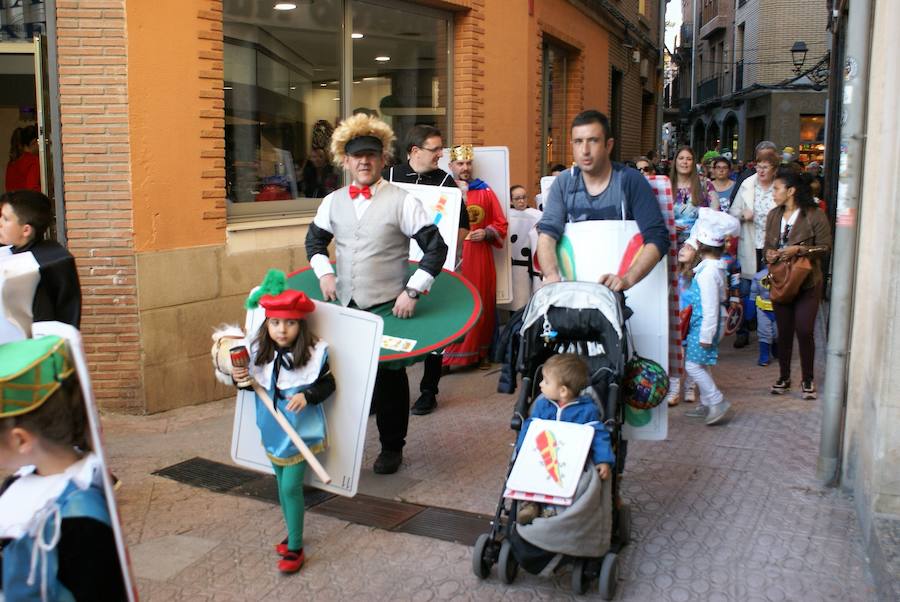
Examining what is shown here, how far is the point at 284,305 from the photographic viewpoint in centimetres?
407

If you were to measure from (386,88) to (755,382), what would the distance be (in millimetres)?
4988

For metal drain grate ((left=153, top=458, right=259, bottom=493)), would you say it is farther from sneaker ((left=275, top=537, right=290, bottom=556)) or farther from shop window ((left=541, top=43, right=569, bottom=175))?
shop window ((left=541, top=43, right=569, bottom=175))

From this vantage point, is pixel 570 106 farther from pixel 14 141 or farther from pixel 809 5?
pixel 809 5

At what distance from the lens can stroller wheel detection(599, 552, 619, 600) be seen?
12.4 ft

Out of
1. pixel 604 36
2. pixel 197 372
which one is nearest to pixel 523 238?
pixel 197 372

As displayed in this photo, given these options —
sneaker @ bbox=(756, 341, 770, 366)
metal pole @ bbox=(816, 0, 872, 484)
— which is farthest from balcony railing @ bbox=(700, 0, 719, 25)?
metal pole @ bbox=(816, 0, 872, 484)

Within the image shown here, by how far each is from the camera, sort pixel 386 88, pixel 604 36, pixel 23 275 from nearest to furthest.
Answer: pixel 23 275, pixel 386 88, pixel 604 36

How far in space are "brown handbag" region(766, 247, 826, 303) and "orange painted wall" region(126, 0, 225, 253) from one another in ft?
14.5

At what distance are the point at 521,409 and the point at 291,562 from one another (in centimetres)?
123

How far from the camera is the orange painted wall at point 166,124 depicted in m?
6.57

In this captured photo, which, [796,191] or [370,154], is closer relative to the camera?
[370,154]

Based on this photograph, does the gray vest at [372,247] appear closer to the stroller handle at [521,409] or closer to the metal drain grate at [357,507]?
the metal drain grate at [357,507]

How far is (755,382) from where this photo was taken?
7.91m

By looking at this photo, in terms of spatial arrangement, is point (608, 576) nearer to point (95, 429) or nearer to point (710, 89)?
point (95, 429)
